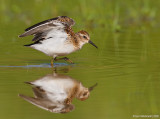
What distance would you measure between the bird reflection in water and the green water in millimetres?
121

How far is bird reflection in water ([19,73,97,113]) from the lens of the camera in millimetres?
7168

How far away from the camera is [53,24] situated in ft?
32.6

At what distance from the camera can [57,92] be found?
7.88 meters

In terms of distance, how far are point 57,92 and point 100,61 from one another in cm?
320

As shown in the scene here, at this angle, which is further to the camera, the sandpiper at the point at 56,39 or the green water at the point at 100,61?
the sandpiper at the point at 56,39

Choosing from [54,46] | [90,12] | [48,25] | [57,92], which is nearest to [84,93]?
[57,92]

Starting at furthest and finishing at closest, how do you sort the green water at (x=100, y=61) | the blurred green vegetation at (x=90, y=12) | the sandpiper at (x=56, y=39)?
the blurred green vegetation at (x=90, y=12) < the sandpiper at (x=56, y=39) < the green water at (x=100, y=61)

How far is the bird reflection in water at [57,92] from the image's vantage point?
282 inches

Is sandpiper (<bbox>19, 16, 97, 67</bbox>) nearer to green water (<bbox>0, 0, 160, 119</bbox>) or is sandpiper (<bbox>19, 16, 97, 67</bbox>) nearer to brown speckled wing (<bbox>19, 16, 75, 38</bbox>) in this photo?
brown speckled wing (<bbox>19, 16, 75, 38</bbox>)

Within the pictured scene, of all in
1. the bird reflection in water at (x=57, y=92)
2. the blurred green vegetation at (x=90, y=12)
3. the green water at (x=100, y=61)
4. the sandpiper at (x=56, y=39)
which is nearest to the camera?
the green water at (x=100, y=61)

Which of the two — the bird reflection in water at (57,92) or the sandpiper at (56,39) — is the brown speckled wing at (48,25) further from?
the bird reflection in water at (57,92)

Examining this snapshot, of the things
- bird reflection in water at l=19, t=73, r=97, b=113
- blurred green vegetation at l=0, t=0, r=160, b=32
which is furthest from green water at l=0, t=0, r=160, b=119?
bird reflection in water at l=19, t=73, r=97, b=113

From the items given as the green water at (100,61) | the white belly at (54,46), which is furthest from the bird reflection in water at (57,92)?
the white belly at (54,46)

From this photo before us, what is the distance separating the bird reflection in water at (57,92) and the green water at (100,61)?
0.40ft
